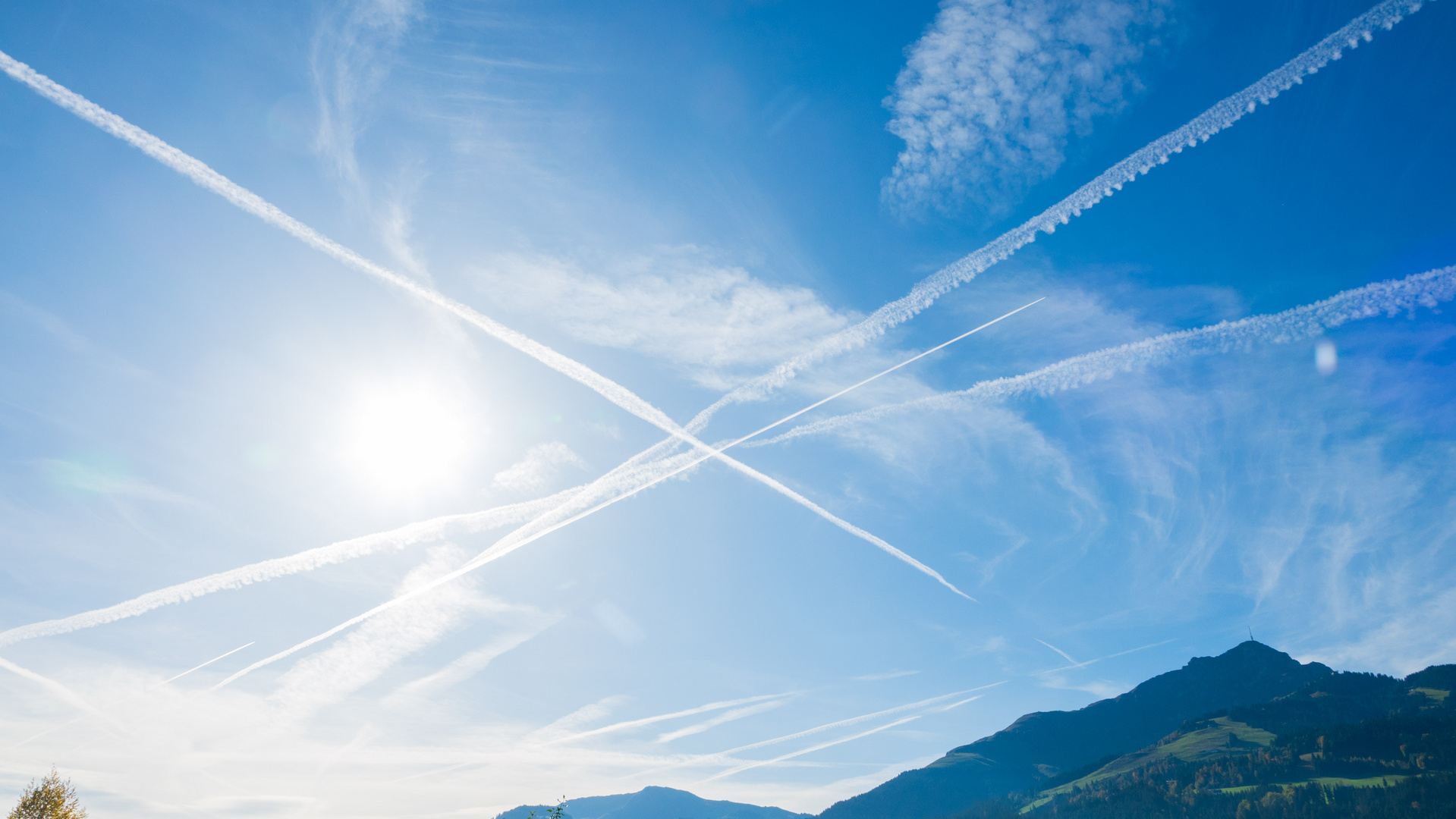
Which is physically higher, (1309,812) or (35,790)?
(35,790)

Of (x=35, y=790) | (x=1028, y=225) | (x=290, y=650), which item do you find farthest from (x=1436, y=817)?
(x=35, y=790)

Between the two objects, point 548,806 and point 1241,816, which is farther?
point 1241,816

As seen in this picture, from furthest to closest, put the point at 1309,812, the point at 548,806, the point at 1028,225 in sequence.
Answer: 1. the point at 1309,812
2. the point at 548,806
3. the point at 1028,225

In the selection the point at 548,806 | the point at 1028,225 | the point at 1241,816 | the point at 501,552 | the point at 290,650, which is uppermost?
the point at 1028,225

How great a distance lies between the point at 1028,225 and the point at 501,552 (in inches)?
2617

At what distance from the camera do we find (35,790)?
232 ft

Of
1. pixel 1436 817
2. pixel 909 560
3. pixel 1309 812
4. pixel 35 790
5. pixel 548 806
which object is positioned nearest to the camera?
pixel 35 790

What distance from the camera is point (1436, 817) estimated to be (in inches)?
6708

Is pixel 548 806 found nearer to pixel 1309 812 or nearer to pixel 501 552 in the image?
pixel 501 552

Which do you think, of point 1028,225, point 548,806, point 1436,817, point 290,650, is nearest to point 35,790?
point 290,650

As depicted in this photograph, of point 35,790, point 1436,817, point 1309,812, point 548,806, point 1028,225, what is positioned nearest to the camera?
point 1028,225

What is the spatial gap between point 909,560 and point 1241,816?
188372 mm

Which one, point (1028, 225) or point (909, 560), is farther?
point (909, 560)

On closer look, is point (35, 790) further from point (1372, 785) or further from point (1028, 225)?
point (1372, 785)
